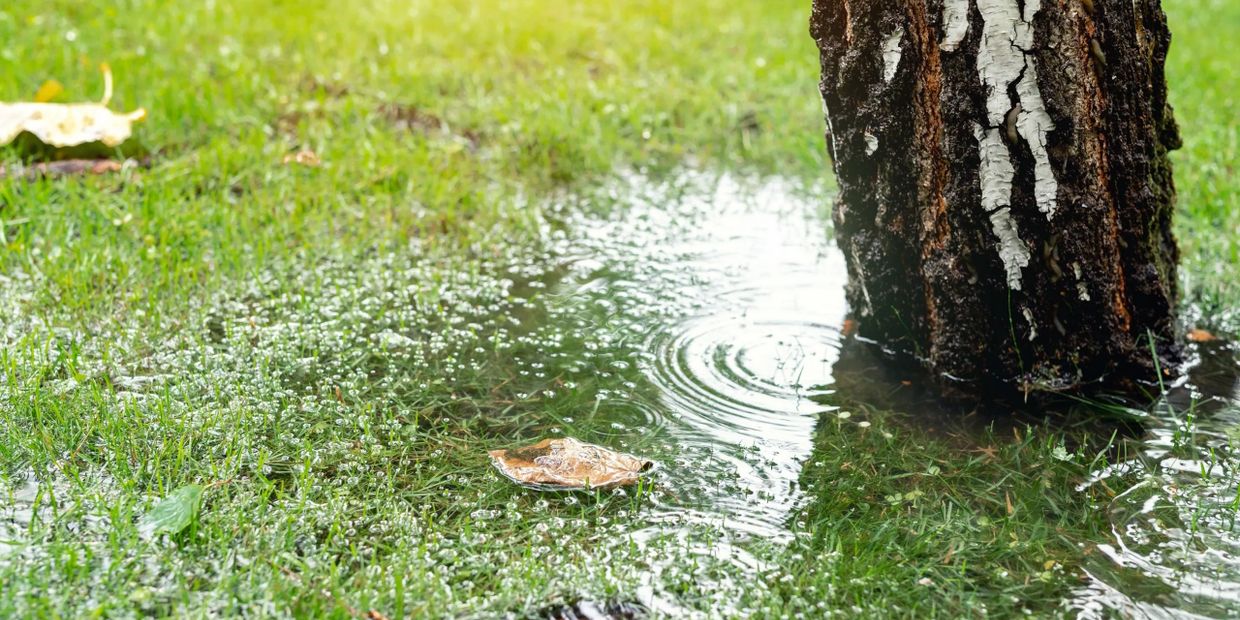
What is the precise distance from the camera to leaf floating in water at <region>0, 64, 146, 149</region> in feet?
14.1

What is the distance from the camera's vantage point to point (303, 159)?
4391mm

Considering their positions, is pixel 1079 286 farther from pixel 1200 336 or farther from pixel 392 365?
pixel 392 365

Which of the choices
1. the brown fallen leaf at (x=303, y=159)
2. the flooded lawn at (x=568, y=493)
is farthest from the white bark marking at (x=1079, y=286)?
the brown fallen leaf at (x=303, y=159)

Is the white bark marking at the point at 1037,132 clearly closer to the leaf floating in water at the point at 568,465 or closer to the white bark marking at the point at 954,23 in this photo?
the white bark marking at the point at 954,23

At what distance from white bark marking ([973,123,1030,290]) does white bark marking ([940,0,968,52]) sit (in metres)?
0.20

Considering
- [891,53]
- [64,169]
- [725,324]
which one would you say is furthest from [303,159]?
[891,53]

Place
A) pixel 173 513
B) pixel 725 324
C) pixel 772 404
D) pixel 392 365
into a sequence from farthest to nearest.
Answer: pixel 725 324 → pixel 392 365 → pixel 772 404 → pixel 173 513

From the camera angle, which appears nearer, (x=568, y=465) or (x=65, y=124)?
(x=568, y=465)

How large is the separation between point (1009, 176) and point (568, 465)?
126 cm

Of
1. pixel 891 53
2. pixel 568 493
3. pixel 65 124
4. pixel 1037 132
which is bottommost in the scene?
pixel 568 493

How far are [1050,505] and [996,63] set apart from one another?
3.31ft

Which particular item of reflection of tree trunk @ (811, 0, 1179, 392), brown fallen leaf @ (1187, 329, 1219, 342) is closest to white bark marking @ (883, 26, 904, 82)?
reflection of tree trunk @ (811, 0, 1179, 392)

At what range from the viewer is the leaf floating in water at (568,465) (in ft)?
7.64

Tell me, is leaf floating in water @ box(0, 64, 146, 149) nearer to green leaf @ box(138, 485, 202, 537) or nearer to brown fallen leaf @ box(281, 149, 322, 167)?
brown fallen leaf @ box(281, 149, 322, 167)
